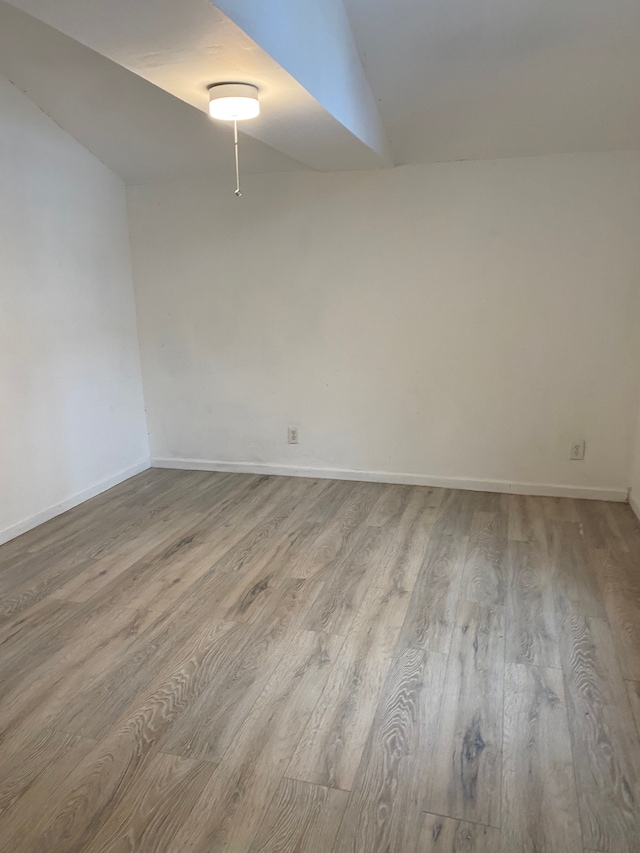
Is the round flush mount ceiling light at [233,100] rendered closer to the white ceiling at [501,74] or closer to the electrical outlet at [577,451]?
the white ceiling at [501,74]

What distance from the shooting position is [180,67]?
1.88 metres

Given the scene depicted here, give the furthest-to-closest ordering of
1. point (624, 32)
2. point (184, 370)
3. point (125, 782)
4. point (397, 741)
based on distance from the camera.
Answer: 1. point (184, 370)
2. point (624, 32)
3. point (397, 741)
4. point (125, 782)

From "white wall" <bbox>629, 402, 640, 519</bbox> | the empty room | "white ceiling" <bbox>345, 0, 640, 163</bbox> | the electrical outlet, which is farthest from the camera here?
the electrical outlet

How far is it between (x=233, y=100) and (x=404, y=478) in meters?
2.52

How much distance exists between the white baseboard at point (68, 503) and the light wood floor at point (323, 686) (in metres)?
0.08

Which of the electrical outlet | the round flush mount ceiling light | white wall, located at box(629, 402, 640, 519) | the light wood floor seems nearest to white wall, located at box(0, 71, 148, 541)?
the light wood floor

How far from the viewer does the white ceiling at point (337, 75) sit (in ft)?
5.52

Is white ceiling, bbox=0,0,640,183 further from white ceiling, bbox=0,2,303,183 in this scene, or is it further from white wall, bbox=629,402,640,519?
white wall, bbox=629,402,640,519

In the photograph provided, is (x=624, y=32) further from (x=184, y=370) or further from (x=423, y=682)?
Result: (x=184, y=370)

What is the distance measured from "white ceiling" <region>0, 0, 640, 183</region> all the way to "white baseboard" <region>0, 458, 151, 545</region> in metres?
2.05

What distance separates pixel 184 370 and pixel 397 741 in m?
3.05

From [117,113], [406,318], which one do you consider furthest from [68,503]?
[406,318]

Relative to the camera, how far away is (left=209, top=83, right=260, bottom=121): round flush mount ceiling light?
2.01m

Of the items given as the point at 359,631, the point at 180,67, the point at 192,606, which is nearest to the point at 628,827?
the point at 359,631
